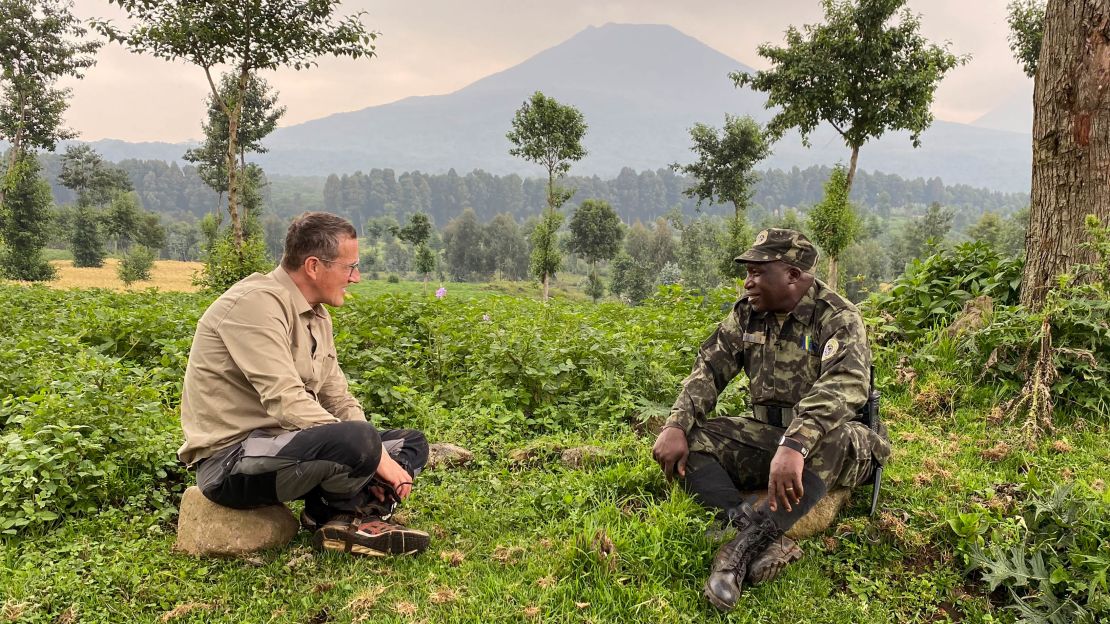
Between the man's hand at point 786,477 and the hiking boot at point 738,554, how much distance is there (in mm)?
180

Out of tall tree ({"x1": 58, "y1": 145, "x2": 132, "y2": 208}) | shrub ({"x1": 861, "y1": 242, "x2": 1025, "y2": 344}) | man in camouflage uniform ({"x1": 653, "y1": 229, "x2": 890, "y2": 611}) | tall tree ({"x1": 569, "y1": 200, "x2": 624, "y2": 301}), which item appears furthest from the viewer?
tall tree ({"x1": 569, "y1": 200, "x2": 624, "y2": 301})

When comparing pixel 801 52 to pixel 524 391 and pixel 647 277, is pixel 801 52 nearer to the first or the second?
pixel 524 391

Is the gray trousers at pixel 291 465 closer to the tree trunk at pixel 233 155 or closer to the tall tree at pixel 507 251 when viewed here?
the tree trunk at pixel 233 155

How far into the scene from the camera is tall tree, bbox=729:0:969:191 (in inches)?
941

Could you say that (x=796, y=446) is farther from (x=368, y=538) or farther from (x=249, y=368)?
(x=249, y=368)

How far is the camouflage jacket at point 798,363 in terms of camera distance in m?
3.48

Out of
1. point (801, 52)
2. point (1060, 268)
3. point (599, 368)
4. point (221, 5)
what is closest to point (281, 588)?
point (599, 368)

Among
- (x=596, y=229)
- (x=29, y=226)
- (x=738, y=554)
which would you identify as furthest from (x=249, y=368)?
(x=596, y=229)

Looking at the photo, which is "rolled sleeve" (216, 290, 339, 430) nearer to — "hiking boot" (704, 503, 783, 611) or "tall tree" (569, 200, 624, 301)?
"hiking boot" (704, 503, 783, 611)

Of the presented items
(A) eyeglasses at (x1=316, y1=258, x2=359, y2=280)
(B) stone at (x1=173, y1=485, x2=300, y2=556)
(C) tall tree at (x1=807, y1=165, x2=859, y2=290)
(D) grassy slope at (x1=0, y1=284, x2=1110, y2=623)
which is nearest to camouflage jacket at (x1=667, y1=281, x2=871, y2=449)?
(D) grassy slope at (x1=0, y1=284, x2=1110, y2=623)

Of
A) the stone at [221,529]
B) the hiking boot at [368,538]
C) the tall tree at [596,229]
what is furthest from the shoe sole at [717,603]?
the tall tree at [596,229]

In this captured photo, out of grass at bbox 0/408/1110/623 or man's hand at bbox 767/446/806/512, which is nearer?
grass at bbox 0/408/1110/623

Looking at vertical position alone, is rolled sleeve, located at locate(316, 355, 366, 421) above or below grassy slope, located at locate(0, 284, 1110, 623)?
above

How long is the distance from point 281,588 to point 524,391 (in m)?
3.17
